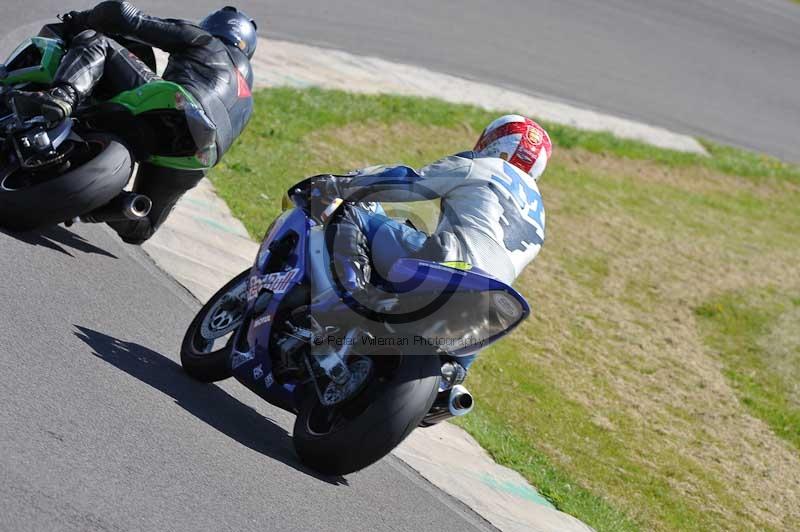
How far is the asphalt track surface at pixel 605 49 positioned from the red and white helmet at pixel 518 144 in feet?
25.9

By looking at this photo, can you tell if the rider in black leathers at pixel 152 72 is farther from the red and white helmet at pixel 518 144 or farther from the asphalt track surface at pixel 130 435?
the red and white helmet at pixel 518 144

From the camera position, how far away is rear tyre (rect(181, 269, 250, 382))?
6.01m

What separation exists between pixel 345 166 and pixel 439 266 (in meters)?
6.97

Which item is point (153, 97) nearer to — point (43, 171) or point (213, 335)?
point (43, 171)

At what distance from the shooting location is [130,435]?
4.83 metres

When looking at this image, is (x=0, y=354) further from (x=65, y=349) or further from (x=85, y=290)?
(x=85, y=290)

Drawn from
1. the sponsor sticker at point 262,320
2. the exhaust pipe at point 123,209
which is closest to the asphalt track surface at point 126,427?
the exhaust pipe at point 123,209

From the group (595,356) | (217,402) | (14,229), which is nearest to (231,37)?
(14,229)

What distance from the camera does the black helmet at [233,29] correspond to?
7.57 meters

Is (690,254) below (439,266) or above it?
below

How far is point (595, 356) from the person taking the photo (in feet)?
33.0

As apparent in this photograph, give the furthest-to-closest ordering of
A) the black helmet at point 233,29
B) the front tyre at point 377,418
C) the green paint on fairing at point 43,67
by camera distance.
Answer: the black helmet at point 233,29 < the green paint on fairing at point 43,67 < the front tyre at point 377,418

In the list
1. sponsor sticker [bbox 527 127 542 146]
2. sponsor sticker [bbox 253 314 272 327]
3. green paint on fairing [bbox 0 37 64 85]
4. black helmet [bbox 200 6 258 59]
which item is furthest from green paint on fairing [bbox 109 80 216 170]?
sponsor sticker [bbox 527 127 542 146]

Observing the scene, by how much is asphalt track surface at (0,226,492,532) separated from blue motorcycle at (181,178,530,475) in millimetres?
199
